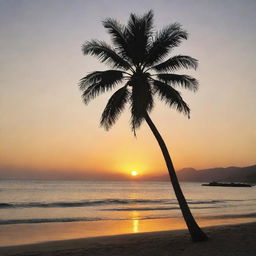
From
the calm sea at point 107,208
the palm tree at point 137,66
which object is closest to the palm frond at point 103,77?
the palm tree at point 137,66

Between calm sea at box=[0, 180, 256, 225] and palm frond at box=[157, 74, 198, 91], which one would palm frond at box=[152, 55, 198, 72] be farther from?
calm sea at box=[0, 180, 256, 225]

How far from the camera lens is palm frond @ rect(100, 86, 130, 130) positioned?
14.7 meters

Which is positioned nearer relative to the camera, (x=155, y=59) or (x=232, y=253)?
(x=232, y=253)

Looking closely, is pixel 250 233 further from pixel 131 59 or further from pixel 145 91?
pixel 131 59

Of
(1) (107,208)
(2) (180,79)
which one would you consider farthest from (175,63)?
(1) (107,208)

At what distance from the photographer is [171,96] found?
563 inches

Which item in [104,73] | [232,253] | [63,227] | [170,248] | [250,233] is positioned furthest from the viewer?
[63,227]

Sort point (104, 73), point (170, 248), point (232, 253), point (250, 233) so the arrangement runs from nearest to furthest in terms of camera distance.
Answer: point (232, 253), point (170, 248), point (104, 73), point (250, 233)

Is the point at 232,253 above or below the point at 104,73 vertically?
below

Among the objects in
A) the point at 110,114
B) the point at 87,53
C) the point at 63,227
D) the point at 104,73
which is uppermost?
the point at 87,53

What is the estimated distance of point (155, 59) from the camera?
48.7 ft

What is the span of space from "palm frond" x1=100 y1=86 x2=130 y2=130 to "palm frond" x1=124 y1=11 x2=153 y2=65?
1346 millimetres

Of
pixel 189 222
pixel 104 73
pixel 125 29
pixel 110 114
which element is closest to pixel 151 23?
pixel 125 29

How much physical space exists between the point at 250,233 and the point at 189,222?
4.60m
